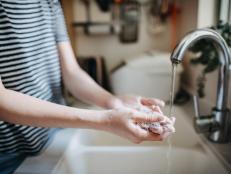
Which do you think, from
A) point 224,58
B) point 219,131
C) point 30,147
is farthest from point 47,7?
point 219,131

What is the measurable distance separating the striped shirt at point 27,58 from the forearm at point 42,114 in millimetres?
125

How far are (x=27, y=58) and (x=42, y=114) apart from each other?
212mm

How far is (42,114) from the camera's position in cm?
55

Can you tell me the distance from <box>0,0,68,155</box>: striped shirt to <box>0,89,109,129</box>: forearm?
12 centimetres

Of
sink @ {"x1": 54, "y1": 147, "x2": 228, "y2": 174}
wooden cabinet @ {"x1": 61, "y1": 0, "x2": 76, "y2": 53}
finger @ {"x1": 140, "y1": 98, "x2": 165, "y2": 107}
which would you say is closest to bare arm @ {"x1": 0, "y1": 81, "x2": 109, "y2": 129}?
finger @ {"x1": 140, "y1": 98, "x2": 165, "y2": 107}

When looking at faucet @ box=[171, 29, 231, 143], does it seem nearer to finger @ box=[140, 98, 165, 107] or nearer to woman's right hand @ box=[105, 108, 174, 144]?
finger @ box=[140, 98, 165, 107]

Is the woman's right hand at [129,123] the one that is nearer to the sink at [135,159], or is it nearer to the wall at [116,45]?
the sink at [135,159]

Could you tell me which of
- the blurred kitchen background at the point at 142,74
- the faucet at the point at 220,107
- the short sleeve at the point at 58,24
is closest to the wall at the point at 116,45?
the blurred kitchen background at the point at 142,74

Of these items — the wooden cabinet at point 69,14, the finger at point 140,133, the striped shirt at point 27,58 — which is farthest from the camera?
the wooden cabinet at point 69,14

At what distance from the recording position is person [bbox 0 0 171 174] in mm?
546

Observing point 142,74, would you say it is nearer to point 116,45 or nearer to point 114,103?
point 116,45

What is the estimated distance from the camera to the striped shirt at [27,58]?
65 centimetres

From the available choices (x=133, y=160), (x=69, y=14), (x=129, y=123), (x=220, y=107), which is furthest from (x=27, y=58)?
(x=69, y=14)

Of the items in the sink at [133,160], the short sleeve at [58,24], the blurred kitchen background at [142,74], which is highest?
the short sleeve at [58,24]
